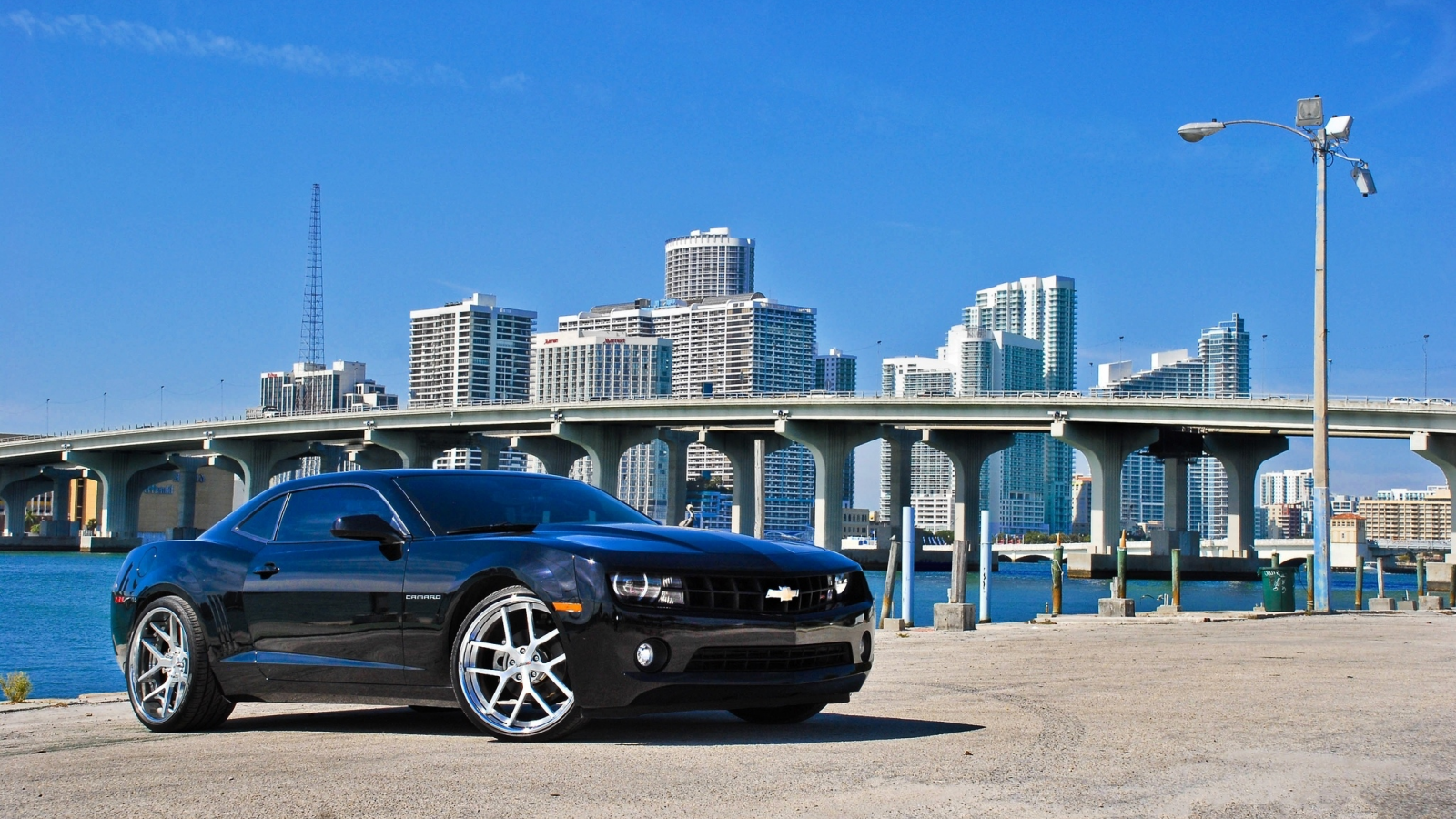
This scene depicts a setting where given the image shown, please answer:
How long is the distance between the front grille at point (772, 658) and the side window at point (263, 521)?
2.81 m

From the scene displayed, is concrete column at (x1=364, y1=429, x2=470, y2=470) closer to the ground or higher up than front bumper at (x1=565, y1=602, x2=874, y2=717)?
higher up

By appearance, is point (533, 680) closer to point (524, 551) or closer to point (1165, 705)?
point (524, 551)

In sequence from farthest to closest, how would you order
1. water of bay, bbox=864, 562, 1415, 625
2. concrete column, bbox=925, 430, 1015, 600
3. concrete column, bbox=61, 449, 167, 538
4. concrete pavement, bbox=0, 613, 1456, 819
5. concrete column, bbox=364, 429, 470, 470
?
concrete column, bbox=61, 449, 167, 538
concrete column, bbox=364, 429, 470, 470
concrete column, bbox=925, 430, 1015, 600
water of bay, bbox=864, 562, 1415, 625
concrete pavement, bbox=0, 613, 1456, 819

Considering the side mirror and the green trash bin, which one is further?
the green trash bin

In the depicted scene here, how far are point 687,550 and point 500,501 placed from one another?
1.35m

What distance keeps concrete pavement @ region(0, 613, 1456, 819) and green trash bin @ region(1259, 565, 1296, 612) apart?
1491 centimetres

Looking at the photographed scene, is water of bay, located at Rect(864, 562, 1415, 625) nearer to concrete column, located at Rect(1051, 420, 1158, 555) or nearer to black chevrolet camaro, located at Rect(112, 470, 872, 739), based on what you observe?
concrete column, located at Rect(1051, 420, 1158, 555)

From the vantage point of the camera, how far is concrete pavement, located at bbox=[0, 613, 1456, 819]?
4.92m

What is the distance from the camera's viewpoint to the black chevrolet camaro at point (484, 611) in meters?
6.33

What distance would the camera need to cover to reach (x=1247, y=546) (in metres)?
94.1

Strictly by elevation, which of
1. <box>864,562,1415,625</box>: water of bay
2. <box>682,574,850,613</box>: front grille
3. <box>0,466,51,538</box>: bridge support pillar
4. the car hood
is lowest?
<box>864,562,1415,625</box>: water of bay

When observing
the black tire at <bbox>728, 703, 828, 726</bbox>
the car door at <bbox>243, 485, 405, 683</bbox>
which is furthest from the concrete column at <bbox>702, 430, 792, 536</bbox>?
the black tire at <bbox>728, 703, 828, 726</bbox>

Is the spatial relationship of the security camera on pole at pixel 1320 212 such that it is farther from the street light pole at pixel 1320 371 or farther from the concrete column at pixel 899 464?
the concrete column at pixel 899 464

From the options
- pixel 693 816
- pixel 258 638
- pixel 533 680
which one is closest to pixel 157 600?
pixel 258 638
